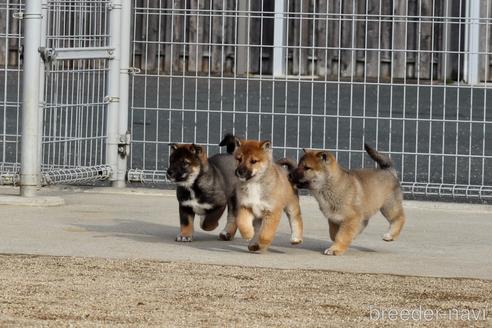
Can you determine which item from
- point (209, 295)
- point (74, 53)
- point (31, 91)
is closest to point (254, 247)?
point (209, 295)

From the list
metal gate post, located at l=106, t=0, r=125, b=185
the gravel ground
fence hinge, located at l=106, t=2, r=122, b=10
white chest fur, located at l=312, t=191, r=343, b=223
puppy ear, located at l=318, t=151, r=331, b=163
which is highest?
fence hinge, located at l=106, t=2, r=122, b=10

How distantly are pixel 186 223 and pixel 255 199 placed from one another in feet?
2.22

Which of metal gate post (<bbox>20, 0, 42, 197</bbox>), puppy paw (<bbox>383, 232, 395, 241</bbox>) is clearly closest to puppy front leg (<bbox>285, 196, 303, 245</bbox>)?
puppy paw (<bbox>383, 232, 395, 241</bbox>)

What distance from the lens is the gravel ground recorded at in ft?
19.3

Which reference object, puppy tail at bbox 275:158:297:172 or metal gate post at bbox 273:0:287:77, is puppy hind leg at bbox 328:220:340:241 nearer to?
puppy tail at bbox 275:158:297:172

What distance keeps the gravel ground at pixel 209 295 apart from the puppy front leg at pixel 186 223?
0.93 meters

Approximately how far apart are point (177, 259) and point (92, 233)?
1.18 m

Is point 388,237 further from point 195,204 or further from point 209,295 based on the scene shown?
point 209,295

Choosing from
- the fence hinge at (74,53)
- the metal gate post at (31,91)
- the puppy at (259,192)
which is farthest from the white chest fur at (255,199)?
the fence hinge at (74,53)

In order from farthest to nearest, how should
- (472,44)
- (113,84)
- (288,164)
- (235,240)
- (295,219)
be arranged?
(472,44)
(113,84)
(235,240)
(288,164)
(295,219)

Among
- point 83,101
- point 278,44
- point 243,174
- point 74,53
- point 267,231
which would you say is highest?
point 278,44

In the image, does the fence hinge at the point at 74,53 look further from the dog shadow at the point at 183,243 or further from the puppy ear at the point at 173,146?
the puppy ear at the point at 173,146

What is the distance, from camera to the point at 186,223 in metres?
8.30

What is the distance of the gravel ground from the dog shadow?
86 cm
